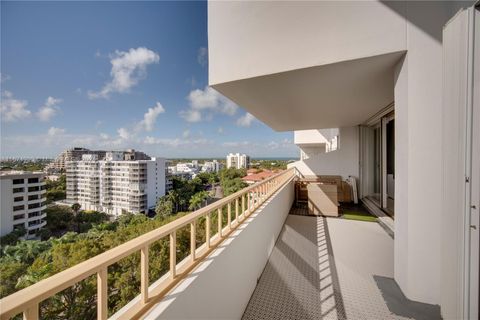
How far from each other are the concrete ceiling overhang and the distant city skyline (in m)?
0.62

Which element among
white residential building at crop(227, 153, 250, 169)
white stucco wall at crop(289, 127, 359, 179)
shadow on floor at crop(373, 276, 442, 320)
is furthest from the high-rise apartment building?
white residential building at crop(227, 153, 250, 169)

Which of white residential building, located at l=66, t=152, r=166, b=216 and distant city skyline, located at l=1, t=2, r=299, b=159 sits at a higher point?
distant city skyline, located at l=1, t=2, r=299, b=159

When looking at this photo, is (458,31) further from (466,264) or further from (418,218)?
(418,218)

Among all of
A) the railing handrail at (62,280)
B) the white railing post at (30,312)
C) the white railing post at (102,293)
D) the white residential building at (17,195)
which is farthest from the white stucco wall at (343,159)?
the white residential building at (17,195)

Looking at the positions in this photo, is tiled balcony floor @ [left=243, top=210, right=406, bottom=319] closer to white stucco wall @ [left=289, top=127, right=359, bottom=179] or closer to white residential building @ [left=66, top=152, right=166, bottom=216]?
white stucco wall @ [left=289, top=127, right=359, bottom=179]

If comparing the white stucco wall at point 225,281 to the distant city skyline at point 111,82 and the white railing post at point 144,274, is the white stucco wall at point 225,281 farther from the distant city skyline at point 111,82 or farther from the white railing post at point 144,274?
the distant city skyline at point 111,82

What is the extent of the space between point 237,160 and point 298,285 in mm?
64397

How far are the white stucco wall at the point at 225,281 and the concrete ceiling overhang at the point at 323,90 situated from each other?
67.5 inches

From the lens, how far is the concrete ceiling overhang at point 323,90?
2.24 meters

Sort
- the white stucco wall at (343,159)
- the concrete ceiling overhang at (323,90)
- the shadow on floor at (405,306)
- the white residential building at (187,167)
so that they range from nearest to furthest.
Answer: the shadow on floor at (405,306), the concrete ceiling overhang at (323,90), the white stucco wall at (343,159), the white residential building at (187,167)

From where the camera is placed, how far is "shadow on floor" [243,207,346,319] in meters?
1.90

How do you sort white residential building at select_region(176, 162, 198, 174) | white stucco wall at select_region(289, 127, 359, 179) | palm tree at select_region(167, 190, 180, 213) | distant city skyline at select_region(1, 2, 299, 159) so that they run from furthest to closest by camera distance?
white residential building at select_region(176, 162, 198, 174) < palm tree at select_region(167, 190, 180, 213) < distant city skyline at select_region(1, 2, 299, 159) < white stucco wall at select_region(289, 127, 359, 179)

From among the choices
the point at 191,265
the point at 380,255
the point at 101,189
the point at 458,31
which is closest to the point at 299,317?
the point at 191,265

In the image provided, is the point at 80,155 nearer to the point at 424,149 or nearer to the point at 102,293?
the point at 102,293
